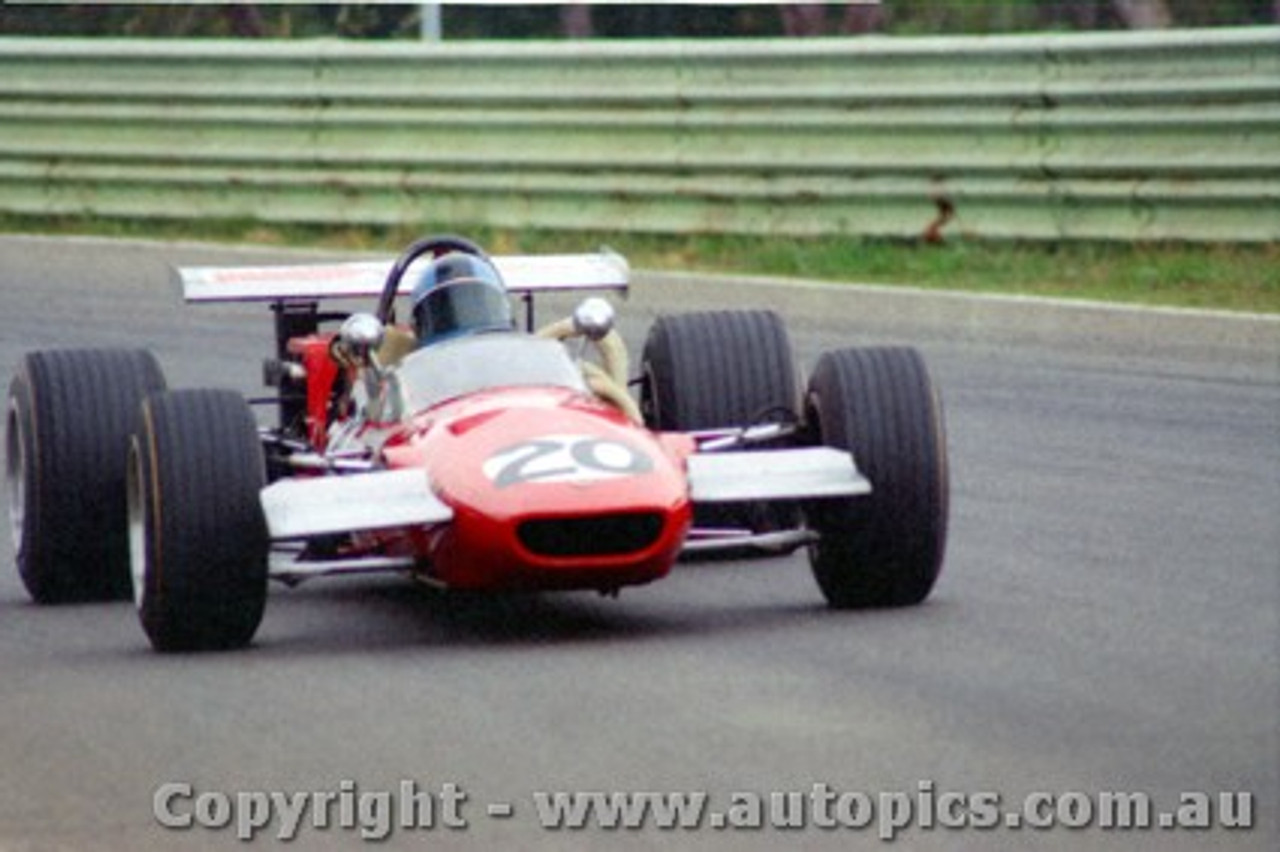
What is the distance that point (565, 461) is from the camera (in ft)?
32.4

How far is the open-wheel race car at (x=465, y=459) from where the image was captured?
9.91 metres

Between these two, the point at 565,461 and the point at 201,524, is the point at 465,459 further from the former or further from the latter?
the point at 201,524

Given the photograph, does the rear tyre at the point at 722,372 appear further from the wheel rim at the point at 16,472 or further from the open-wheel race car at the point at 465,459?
the wheel rim at the point at 16,472

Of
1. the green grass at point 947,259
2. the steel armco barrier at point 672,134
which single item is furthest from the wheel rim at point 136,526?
the steel armco barrier at point 672,134

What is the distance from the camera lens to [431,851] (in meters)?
7.50

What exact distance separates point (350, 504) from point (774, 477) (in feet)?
3.77

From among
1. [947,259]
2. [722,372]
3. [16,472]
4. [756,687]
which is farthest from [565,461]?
[947,259]

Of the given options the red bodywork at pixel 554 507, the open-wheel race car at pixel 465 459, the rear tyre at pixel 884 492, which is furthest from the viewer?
the rear tyre at pixel 884 492

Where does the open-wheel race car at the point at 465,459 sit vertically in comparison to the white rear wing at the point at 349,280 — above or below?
below

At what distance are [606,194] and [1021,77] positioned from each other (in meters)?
2.62

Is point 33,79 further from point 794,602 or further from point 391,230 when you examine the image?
point 794,602

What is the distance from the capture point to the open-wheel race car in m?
9.91

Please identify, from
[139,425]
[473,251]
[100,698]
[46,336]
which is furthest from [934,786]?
[46,336]

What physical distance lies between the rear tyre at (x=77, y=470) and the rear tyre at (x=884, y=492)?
2121mm
